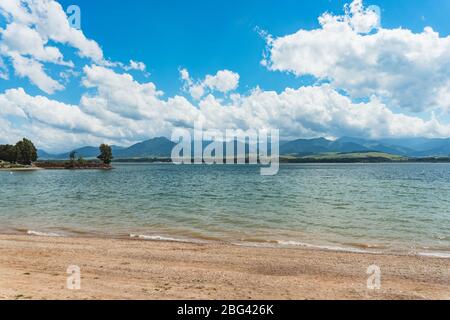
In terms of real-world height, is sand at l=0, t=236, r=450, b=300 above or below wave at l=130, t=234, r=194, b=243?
above

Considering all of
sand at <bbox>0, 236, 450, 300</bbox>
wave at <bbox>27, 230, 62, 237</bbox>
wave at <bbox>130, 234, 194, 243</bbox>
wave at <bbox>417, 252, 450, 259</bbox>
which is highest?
sand at <bbox>0, 236, 450, 300</bbox>

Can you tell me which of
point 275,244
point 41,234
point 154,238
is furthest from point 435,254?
point 41,234

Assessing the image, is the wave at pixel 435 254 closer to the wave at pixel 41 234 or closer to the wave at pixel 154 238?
the wave at pixel 154 238

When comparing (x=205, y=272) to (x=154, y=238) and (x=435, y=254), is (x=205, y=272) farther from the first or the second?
(x=435, y=254)

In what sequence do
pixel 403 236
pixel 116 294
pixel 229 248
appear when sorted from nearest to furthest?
pixel 116 294
pixel 229 248
pixel 403 236

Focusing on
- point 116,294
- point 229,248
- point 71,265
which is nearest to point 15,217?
point 71,265

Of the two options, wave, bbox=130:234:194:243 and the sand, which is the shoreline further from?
the sand

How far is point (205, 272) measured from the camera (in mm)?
15406

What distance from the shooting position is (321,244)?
23.6 meters

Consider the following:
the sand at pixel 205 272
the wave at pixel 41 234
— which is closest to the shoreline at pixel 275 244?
the wave at pixel 41 234

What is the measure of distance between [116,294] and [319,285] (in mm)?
7933

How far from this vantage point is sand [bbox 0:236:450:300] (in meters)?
12.3

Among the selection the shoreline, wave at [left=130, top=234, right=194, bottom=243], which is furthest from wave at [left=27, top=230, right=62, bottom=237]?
wave at [left=130, top=234, right=194, bottom=243]
